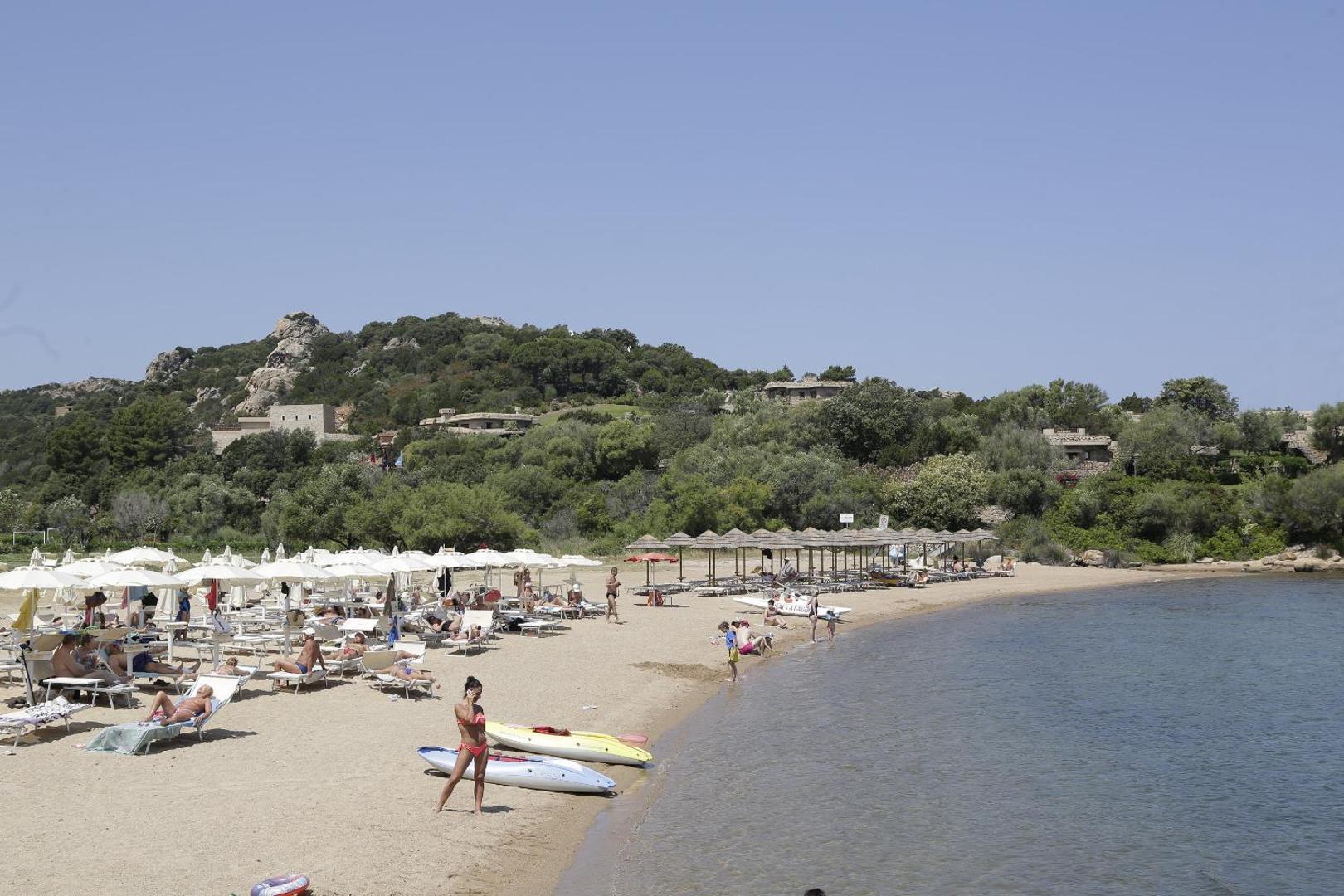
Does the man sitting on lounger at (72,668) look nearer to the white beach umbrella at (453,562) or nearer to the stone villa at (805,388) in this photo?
the white beach umbrella at (453,562)

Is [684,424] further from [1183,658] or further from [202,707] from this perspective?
[202,707]

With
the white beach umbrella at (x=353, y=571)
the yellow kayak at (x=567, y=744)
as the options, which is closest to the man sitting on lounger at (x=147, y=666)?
the white beach umbrella at (x=353, y=571)

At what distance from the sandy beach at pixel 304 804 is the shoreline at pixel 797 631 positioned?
0.05m

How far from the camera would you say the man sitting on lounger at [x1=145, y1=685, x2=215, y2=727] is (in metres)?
13.1

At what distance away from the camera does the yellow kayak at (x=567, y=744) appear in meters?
14.4

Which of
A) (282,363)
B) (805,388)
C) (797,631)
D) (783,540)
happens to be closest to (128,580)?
(797,631)

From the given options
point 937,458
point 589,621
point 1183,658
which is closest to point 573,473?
point 937,458

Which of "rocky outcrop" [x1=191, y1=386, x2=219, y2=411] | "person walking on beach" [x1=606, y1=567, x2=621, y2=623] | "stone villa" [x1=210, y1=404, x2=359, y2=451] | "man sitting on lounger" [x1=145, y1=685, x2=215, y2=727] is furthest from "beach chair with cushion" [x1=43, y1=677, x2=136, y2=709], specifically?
"rocky outcrop" [x1=191, y1=386, x2=219, y2=411]

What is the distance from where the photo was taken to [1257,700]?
22.9 metres

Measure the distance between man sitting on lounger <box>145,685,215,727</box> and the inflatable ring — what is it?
5131 millimetres

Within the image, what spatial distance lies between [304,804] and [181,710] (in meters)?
3.11

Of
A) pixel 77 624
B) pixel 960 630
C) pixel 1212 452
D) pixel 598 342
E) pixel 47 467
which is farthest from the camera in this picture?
pixel 598 342

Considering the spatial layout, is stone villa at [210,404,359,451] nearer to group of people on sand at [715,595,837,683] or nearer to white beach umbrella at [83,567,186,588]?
group of people on sand at [715,595,837,683]

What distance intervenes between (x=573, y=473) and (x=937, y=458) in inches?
912
